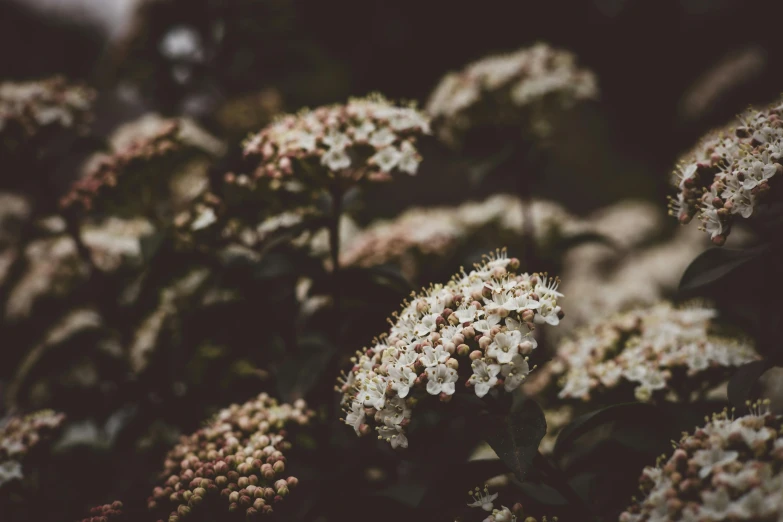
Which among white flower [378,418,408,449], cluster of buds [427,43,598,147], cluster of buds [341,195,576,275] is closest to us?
white flower [378,418,408,449]

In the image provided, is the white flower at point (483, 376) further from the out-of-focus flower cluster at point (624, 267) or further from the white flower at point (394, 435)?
the out-of-focus flower cluster at point (624, 267)

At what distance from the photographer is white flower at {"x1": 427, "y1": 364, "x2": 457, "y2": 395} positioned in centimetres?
127

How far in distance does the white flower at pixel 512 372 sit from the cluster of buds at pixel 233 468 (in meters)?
0.61

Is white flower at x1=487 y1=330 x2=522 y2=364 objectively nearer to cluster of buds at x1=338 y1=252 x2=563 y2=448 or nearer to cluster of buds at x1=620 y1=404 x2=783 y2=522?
cluster of buds at x1=338 y1=252 x2=563 y2=448

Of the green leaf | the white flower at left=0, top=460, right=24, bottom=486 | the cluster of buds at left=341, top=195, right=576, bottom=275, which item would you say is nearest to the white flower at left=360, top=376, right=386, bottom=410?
the green leaf

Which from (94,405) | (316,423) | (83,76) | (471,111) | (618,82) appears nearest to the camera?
(316,423)

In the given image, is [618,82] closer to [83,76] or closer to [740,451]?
[83,76]

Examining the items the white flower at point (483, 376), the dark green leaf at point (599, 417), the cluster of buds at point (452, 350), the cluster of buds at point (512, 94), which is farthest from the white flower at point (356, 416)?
the cluster of buds at point (512, 94)

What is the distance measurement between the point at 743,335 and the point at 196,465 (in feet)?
6.51

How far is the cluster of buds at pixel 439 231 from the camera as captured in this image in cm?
241

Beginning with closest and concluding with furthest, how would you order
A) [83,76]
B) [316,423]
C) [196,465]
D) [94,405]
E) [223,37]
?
[196,465] → [316,423] → [94,405] → [223,37] → [83,76]

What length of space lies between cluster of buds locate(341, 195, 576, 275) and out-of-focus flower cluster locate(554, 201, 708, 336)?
67 cm

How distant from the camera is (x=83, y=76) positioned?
5906 mm

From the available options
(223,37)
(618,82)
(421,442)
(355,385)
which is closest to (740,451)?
(421,442)
